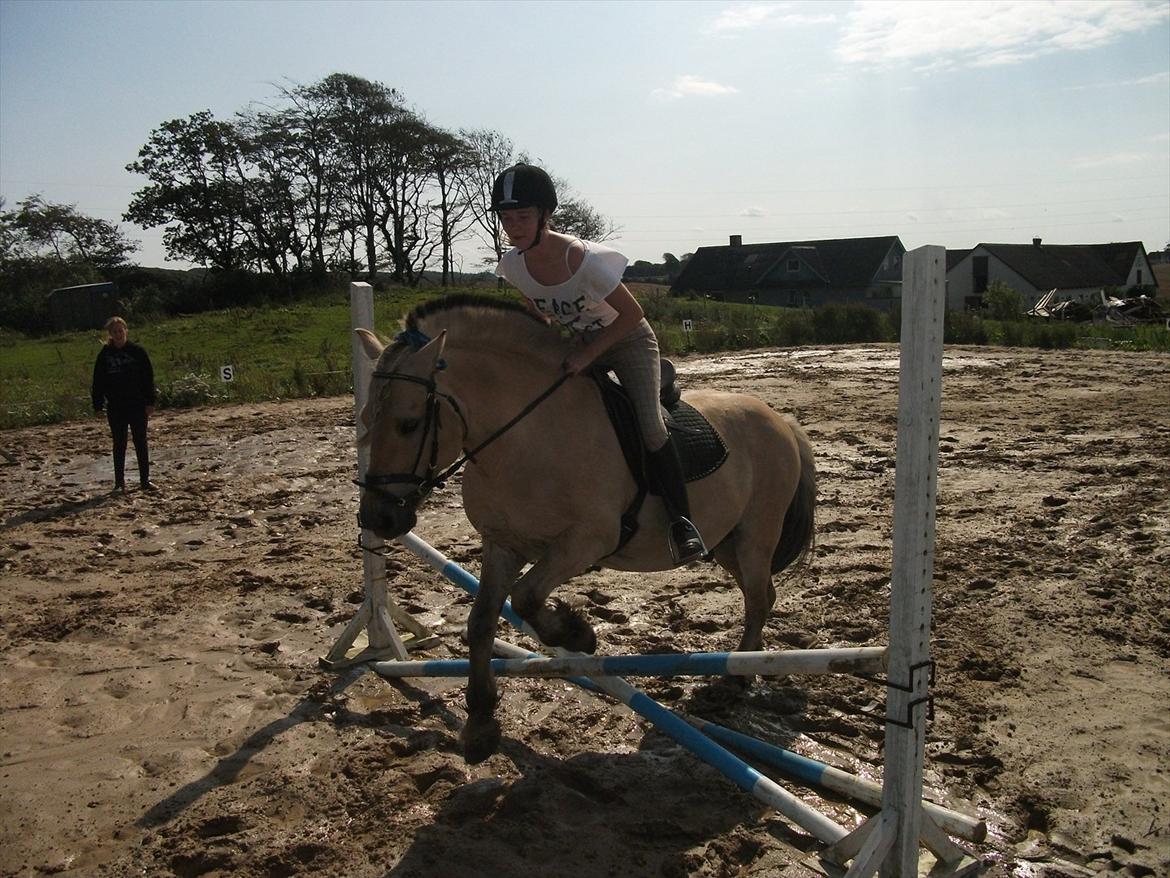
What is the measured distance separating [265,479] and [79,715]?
6.24 m

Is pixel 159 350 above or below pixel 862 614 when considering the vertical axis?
above

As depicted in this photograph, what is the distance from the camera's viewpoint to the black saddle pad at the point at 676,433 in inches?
167

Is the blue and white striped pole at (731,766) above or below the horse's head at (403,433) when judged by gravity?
below

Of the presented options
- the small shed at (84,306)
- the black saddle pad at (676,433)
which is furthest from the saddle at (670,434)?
the small shed at (84,306)

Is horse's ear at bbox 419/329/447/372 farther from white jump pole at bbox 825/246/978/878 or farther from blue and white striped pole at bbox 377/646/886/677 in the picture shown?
white jump pole at bbox 825/246/978/878

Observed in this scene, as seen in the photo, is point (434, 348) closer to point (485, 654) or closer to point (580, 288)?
point (580, 288)

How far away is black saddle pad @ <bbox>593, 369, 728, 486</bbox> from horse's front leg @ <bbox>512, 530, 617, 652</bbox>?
→ 440 mm

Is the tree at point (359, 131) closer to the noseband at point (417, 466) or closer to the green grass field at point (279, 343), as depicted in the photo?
the green grass field at point (279, 343)

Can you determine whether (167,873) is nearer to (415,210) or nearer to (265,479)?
(265,479)

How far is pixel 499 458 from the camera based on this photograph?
3.95m

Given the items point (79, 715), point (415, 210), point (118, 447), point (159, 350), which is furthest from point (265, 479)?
point (415, 210)

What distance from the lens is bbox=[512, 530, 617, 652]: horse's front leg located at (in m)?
3.94

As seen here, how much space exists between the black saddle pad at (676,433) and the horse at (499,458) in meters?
0.05

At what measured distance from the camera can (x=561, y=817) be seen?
148 inches
